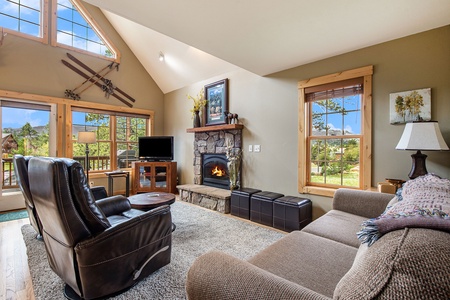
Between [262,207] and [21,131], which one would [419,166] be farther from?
[21,131]

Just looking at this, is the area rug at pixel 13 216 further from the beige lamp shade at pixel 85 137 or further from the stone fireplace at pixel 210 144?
the stone fireplace at pixel 210 144

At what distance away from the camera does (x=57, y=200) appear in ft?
4.33

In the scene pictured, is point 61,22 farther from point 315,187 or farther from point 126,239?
point 315,187

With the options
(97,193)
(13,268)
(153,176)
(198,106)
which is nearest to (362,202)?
(97,193)

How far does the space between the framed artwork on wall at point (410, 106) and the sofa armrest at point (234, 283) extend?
8.49 feet

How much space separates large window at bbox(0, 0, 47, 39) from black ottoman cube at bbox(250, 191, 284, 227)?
5.02 m

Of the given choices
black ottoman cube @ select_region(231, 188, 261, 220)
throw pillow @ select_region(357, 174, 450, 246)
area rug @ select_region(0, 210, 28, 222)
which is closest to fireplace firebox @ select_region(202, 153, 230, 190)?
black ottoman cube @ select_region(231, 188, 261, 220)

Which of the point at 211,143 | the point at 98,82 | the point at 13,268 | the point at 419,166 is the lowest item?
the point at 13,268

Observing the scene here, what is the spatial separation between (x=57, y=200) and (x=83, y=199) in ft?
0.44

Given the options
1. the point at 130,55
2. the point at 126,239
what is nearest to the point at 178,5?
the point at 126,239

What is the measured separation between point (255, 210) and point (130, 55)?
473 centimetres

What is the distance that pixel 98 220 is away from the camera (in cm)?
148

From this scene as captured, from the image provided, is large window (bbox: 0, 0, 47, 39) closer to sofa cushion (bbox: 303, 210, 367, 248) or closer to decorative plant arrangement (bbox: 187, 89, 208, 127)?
decorative plant arrangement (bbox: 187, 89, 208, 127)

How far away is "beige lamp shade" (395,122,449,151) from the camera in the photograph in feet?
6.45
